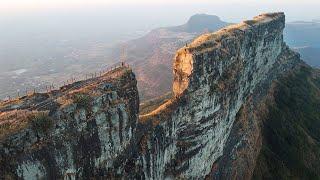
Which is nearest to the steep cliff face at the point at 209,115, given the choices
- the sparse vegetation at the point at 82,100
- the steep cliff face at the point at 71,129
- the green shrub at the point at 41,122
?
the steep cliff face at the point at 71,129

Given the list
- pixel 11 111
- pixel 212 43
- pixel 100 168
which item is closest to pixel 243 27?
pixel 212 43

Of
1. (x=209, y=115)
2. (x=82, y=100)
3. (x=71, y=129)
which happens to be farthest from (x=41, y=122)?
(x=209, y=115)

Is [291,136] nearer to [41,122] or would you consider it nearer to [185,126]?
[185,126]

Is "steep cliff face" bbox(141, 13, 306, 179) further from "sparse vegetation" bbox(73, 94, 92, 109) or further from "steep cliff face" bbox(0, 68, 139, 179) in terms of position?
"sparse vegetation" bbox(73, 94, 92, 109)

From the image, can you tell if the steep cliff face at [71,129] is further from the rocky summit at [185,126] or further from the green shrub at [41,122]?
the rocky summit at [185,126]

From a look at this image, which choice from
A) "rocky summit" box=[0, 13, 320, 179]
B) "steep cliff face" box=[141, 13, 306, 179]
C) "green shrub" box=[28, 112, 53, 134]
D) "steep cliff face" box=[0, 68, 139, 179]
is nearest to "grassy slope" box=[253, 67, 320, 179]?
"rocky summit" box=[0, 13, 320, 179]

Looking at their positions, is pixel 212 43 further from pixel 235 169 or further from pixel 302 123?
pixel 302 123

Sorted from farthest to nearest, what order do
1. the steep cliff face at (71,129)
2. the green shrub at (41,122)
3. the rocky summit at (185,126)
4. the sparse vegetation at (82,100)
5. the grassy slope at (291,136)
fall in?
the grassy slope at (291,136)
the sparse vegetation at (82,100)
the rocky summit at (185,126)
the green shrub at (41,122)
the steep cliff face at (71,129)
